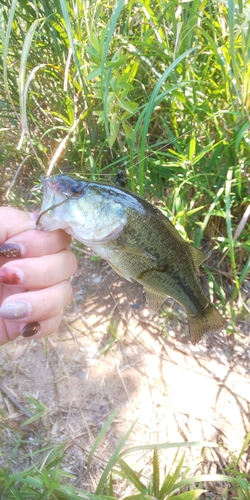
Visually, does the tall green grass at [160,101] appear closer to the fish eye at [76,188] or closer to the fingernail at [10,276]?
the fish eye at [76,188]

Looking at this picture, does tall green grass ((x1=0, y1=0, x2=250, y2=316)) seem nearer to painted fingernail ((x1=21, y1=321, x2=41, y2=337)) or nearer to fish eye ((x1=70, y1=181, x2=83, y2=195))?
fish eye ((x1=70, y1=181, x2=83, y2=195))

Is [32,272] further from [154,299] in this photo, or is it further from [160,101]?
[160,101]

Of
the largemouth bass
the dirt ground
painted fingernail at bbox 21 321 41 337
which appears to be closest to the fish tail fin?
the largemouth bass

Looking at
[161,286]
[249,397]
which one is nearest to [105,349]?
[249,397]

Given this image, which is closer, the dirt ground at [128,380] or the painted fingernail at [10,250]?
the painted fingernail at [10,250]

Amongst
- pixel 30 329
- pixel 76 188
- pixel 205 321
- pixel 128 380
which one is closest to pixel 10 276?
pixel 30 329

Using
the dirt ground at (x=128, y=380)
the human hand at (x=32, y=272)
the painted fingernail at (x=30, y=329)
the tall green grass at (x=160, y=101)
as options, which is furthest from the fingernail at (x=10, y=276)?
the dirt ground at (x=128, y=380)
